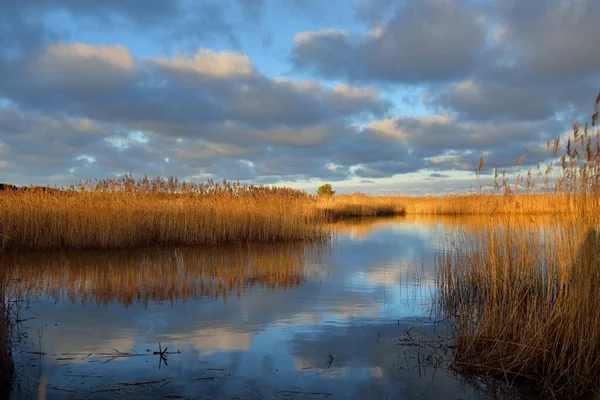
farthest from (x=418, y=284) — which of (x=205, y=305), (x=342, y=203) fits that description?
(x=342, y=203)

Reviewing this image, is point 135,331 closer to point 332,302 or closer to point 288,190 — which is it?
point 332,302

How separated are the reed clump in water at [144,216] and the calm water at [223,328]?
1371 mm

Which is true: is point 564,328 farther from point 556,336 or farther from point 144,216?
point 144,216

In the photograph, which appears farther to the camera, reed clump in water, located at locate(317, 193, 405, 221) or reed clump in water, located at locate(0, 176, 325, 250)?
reed clump in water, located at locate(317, 193, 405, 221)

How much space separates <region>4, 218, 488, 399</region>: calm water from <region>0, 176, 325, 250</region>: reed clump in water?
1.37 metres

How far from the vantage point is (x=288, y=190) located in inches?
680

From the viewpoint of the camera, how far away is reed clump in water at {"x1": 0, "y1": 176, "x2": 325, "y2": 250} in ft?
34.7

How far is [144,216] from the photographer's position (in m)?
11.6

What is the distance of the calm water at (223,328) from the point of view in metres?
3.33

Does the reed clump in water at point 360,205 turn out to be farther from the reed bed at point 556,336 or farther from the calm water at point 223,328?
the reed bed at point 556,336

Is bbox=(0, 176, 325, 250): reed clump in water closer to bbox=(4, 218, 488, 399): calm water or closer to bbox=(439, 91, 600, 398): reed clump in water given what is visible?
bbox=(4, 218, 488, 399): calm water

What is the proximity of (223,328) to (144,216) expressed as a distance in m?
7.54

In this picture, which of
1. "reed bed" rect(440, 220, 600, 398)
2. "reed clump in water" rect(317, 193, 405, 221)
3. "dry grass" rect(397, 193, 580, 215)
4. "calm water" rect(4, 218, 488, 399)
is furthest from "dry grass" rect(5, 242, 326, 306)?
"reed clump in water" rect(317, 193, 405, 221)

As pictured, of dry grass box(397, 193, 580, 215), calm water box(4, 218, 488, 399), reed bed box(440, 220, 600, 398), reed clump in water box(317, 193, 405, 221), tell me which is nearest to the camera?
reed bed box(440, 220, 600, 398)
